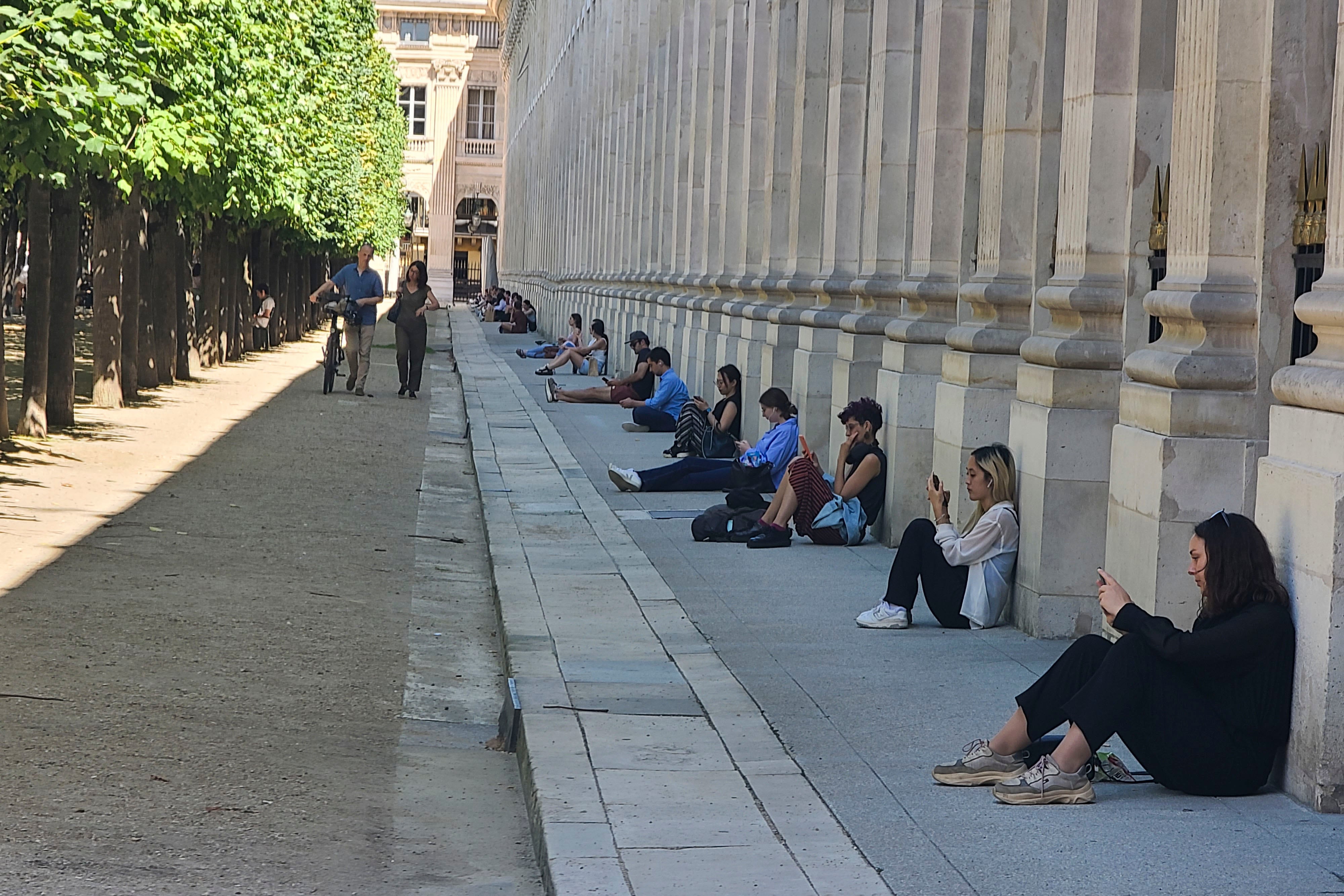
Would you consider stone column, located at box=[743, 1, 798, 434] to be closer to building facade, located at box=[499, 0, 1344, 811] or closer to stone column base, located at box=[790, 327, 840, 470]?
building facade, located at box=[499, 0, 1344, 811]

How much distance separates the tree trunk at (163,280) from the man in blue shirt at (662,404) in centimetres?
719

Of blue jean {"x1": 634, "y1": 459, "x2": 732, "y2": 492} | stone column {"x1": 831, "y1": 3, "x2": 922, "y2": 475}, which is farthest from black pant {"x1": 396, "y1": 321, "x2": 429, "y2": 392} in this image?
stone column {"x1": 831, "y1": 3, "x2": 922, "y2": 475}

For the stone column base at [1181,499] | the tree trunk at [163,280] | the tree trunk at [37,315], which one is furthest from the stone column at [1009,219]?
the tree trunk at [163,280]

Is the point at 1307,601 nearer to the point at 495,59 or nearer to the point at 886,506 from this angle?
the point at 886,506

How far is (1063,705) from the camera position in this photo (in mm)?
6195

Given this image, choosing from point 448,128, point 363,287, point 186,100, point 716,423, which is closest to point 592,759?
point 716,423

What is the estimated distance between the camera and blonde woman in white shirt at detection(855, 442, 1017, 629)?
9266 millimetres

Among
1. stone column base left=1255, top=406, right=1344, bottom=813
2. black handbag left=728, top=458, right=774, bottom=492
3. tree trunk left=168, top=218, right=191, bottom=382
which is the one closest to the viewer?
stone column base left=1255, top=406, right=1344, bottom=813

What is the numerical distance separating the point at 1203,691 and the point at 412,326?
21.0 meters

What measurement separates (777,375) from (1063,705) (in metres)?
11.8

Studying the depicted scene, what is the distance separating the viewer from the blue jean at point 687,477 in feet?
52.0

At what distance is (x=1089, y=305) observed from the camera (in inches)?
365

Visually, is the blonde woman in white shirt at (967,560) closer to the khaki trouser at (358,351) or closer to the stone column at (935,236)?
the stone column at (935,236)

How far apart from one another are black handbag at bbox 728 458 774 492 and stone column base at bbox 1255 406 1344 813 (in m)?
7.75
